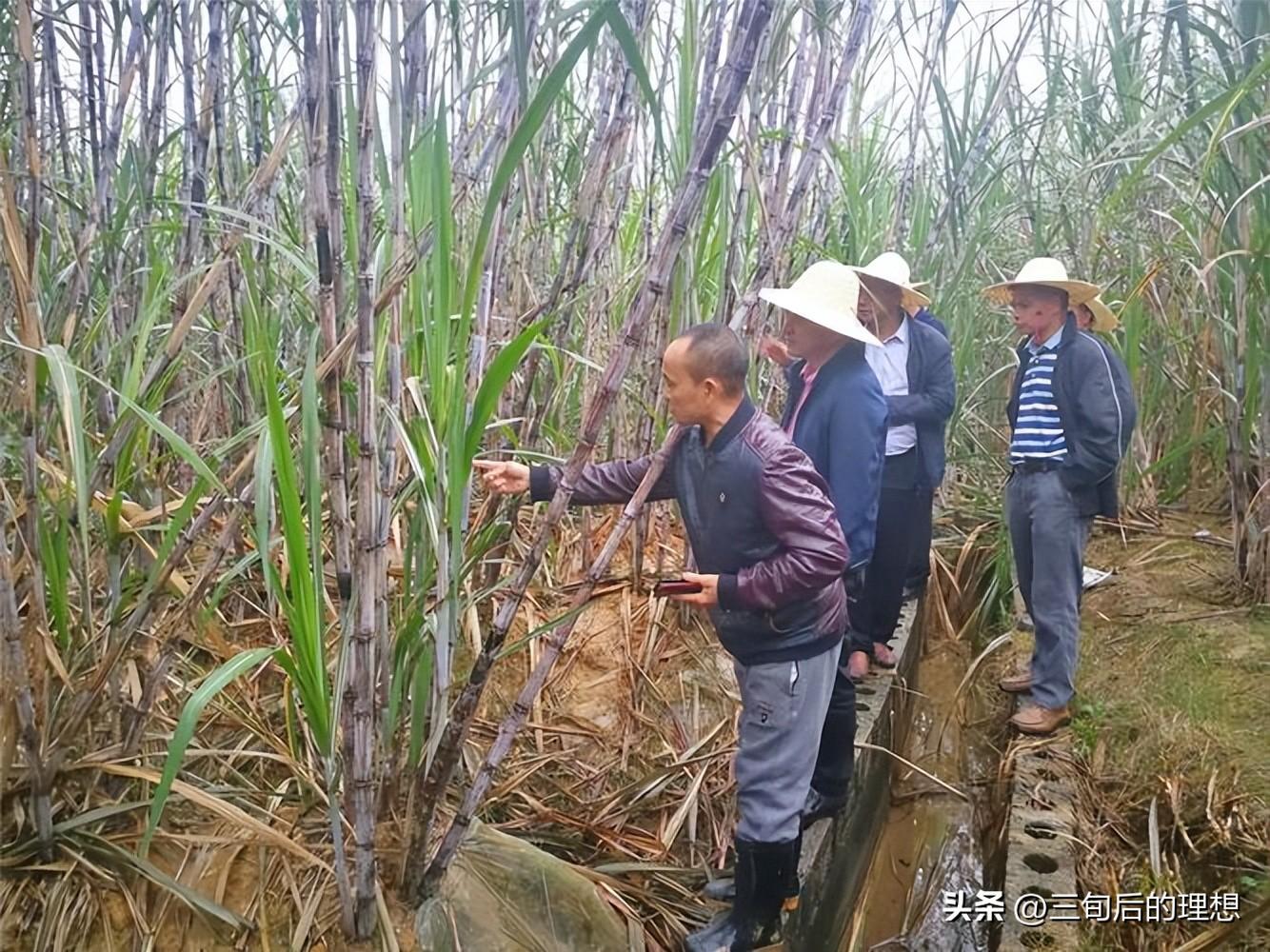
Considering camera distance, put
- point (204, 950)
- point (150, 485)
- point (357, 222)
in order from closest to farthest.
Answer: point (357, 222) < point (204, 950) < point (150, 485)

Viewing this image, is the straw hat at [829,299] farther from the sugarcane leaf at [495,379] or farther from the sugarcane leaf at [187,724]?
the sugarcane leaf at [187,724]

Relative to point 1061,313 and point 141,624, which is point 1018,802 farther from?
point 141,624

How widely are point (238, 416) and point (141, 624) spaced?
0.73 metres

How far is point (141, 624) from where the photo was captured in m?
1.31

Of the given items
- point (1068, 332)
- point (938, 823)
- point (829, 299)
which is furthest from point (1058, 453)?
point (938, 823)

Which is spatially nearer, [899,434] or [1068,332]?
[1068,332]

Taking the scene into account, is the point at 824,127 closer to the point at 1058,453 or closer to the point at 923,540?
the point at 1058,453

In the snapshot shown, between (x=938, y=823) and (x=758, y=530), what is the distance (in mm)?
1682

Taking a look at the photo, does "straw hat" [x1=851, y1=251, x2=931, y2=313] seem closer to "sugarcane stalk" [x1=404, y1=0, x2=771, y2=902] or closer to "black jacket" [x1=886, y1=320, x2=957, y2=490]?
"black jacket" [x1=886, y1=320, x2=957, y2=490]

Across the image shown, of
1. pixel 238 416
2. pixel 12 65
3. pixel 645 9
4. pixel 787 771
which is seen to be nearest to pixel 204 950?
pixel 787 771

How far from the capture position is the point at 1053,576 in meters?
2.45

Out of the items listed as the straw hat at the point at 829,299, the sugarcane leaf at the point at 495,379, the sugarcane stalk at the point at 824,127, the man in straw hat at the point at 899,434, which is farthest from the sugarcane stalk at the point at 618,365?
the man in straw hat at the point at 899,434

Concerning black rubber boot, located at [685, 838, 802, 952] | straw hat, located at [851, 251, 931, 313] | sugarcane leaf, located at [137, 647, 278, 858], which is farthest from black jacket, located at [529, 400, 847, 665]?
straw hat, located at [851, 251, 931, 313]

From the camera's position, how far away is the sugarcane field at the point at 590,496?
114cm
